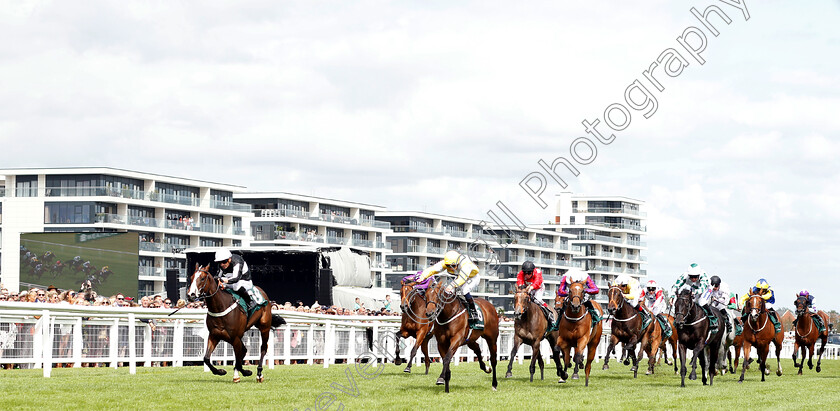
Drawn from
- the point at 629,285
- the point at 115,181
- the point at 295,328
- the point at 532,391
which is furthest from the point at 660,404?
the point at 115,181

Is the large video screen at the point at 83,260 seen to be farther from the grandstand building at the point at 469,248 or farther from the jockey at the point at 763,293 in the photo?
the grandstand building at the point at 469,248

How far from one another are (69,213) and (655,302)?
213 feet

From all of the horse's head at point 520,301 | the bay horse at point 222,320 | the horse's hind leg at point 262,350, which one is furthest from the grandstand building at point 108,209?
the horse's head at point 520,301

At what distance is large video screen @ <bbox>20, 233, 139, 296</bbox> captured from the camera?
35875 millimetres

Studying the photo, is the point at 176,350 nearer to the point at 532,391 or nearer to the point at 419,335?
the point at 419,335

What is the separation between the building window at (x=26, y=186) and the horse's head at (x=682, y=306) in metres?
72.3

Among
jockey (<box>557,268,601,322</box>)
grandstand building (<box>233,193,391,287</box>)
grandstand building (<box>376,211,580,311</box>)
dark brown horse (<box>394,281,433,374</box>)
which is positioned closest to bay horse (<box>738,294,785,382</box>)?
jockey (<box>557,268,601,322</box>)

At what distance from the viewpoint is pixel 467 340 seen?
1678 cm

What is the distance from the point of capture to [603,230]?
158 metres

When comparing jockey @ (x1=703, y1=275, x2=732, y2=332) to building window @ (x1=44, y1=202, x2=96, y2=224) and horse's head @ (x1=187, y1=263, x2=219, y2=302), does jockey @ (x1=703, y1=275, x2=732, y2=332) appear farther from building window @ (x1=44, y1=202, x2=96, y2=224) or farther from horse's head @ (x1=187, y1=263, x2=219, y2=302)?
building window @ (x1=44, y1=202, x2=96, y2=224)

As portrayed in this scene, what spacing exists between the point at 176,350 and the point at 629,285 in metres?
8.83

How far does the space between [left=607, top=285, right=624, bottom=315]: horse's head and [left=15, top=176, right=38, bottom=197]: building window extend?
6986 centimetres

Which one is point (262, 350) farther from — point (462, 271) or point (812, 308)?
point (812, 308)

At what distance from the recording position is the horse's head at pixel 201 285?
1552 cm
